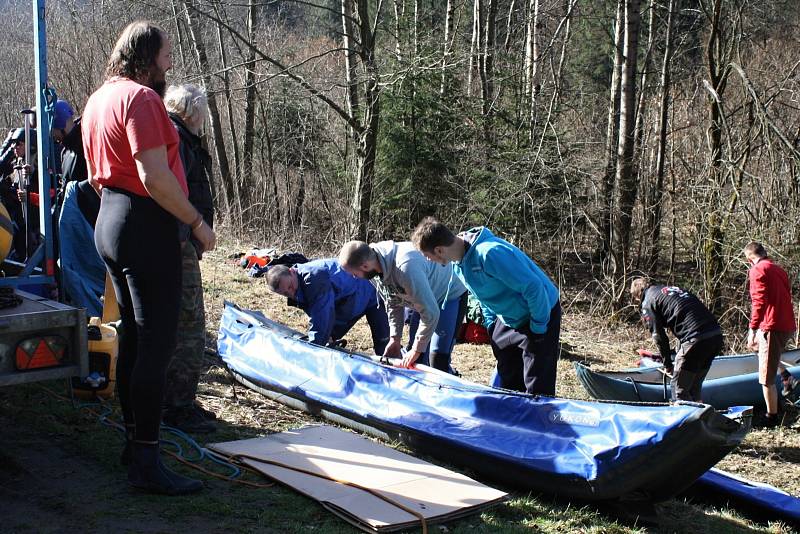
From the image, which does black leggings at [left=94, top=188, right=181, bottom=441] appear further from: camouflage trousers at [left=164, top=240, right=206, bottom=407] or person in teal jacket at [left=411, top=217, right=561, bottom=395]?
person in teal jacket at [left=411, top=217, right=561, bottom=395]

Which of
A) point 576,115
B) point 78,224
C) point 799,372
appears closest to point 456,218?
point 576,115

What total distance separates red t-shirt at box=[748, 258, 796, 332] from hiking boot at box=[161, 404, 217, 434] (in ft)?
16.7

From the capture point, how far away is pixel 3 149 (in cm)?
675

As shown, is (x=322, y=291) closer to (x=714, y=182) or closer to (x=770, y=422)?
(x=770, y=422)

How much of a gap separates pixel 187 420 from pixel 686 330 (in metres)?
4.04

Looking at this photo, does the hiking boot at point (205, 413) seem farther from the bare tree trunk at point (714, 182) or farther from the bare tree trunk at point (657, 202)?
the bare tree trunk at point (657, 202)

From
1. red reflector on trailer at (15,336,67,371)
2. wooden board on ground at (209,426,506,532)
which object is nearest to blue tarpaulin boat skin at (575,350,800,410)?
wooden board on ground at (209,426,506,532)

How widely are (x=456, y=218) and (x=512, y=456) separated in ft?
31.2

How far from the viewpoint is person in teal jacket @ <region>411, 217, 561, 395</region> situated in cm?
488

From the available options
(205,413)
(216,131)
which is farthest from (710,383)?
(216,131)

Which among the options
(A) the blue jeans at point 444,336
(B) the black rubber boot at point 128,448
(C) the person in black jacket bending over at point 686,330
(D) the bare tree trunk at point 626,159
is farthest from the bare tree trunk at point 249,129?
(B) the black rubber boot at point 128,448

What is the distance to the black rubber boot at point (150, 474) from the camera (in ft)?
11.8

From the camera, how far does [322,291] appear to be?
6164 mm

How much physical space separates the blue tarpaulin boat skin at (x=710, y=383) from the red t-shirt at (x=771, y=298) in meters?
0.64
